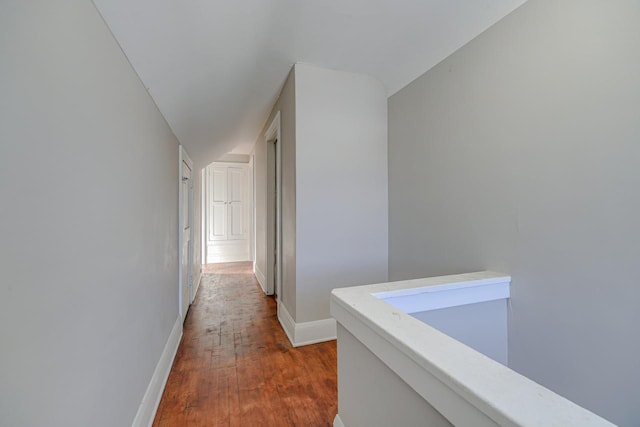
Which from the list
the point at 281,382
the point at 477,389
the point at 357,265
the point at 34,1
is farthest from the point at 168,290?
the point at 477,389

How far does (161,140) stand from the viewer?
1.75 metres

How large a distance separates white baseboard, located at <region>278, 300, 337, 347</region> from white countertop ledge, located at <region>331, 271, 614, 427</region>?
1.20 metres

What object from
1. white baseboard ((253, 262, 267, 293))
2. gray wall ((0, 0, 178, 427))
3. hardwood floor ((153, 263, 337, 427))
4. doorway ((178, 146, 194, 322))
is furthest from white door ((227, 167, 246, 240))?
gray wall ((0, 0, 178, 427))

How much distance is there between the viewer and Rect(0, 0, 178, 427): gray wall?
1.66 ft

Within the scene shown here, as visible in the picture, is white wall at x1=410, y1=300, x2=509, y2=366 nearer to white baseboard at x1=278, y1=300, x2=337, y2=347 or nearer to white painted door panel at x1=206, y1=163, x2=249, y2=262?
white baseboard at x1=278, y1=300, x2=337, y2=347

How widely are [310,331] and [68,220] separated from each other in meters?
1.87

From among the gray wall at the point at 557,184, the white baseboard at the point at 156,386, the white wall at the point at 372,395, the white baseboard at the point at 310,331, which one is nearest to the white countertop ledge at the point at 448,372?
the white wall at the point at 372,395

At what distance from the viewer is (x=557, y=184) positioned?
3.99ft

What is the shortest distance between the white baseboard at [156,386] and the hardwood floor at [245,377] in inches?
1.8

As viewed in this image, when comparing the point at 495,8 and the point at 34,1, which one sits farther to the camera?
the point at 495,8

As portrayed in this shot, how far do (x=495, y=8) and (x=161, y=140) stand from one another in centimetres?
215

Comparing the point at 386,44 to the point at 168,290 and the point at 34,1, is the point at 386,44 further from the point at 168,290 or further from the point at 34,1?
the point at 168,290

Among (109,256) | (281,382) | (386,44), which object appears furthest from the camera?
(386,44)

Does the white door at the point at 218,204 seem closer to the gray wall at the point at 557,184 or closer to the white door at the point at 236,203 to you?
the white door at the point at 236,203
